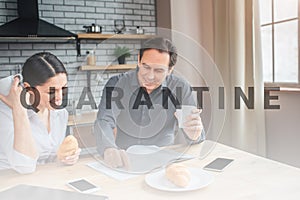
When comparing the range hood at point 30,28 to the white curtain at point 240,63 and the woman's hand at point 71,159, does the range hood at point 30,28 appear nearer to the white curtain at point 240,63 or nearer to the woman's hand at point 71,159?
the white curtain at point 240,63

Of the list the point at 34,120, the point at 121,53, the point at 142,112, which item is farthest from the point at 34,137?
the point at 121,53

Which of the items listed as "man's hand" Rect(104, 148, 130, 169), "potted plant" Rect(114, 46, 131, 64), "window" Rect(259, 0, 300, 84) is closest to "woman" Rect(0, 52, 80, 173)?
"man's hand" Rect(104, 148, 130, 169)

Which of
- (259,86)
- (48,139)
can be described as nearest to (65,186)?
(48,139)

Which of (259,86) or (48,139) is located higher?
(259,86)

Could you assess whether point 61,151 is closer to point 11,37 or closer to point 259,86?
point 259,86

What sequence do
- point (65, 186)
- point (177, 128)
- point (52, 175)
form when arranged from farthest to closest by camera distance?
1. point (177, 128)
2. point (52, 175)
3. point (65, 186)

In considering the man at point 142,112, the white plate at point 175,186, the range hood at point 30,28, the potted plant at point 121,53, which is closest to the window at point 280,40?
the man at point 142,112

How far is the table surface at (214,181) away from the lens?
827 millimetres

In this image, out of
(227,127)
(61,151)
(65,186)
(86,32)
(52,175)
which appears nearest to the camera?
(65,186)

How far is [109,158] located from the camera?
111 centimetres

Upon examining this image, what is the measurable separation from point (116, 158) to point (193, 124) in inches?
12.8

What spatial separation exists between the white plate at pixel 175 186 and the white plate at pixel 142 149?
0.77ft

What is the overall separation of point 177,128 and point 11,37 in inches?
66.6

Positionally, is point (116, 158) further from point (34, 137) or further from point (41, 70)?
point (41, 70)
